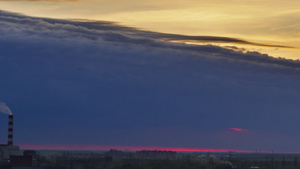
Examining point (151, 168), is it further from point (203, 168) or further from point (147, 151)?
point (147, 151)

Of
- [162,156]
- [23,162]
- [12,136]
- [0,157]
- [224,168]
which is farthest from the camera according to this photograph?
[162,156]

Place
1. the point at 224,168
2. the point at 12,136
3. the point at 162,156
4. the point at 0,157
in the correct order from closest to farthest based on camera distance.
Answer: the point at 224,168 → the point at 0,157 → the point at 12,136 → the point at 162,156

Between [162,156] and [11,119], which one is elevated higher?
[11,119]

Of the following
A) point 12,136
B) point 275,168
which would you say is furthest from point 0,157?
point 275,168

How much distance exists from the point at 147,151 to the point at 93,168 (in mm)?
43407

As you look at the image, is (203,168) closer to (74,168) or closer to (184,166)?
(184,166)

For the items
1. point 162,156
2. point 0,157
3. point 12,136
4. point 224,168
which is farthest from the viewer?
point 162,156

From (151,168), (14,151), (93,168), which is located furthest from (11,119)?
(151,168)

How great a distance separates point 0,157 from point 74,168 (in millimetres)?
22314

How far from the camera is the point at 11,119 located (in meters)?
103

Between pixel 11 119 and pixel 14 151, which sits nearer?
pixel 14 151

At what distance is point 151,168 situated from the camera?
6906cm

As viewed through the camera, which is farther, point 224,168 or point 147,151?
point 147,151

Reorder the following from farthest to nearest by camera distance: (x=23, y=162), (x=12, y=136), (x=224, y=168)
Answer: (x=12, y=136)
(x=23, y=162)
(x=224, y=168)
